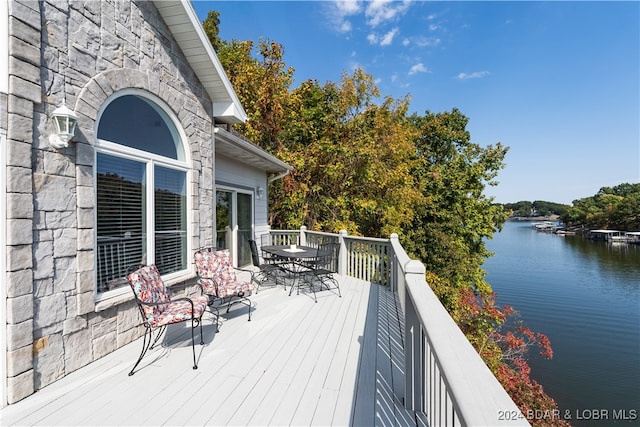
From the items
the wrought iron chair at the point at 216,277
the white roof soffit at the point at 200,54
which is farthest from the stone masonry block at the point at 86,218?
the white roof soffit at the point at 200,54

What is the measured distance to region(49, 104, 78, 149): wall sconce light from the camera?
266 centimetres

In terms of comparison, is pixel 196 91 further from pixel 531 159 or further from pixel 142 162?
pixel 531 159

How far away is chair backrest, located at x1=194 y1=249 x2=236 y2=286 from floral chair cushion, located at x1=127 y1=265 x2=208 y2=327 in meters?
0.92

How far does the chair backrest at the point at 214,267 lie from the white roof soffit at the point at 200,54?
2457 mm

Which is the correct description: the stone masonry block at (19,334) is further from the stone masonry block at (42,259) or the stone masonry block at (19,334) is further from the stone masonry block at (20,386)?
the stone masonry block at (42,259)

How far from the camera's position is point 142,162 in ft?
12.4

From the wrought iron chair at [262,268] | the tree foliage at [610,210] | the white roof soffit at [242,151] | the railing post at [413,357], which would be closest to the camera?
the railing post at [413,357]

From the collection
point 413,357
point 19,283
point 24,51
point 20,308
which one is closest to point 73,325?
point 20,308

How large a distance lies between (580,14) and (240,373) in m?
17.9

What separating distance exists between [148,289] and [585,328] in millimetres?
21540

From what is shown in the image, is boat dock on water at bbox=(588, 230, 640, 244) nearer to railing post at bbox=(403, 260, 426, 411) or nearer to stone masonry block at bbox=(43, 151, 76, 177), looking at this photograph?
railing post at bbox=(403, 260, 426, 411)

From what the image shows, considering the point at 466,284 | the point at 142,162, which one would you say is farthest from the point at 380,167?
the point at 142,162

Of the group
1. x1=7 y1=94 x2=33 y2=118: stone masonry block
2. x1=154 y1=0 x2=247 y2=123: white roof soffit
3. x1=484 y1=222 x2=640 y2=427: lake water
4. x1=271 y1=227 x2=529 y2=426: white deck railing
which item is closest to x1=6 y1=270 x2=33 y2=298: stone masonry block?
x1=7 y1=94 x2=33 y2=118: stone masonry block

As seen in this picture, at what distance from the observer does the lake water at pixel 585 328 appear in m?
11.4
